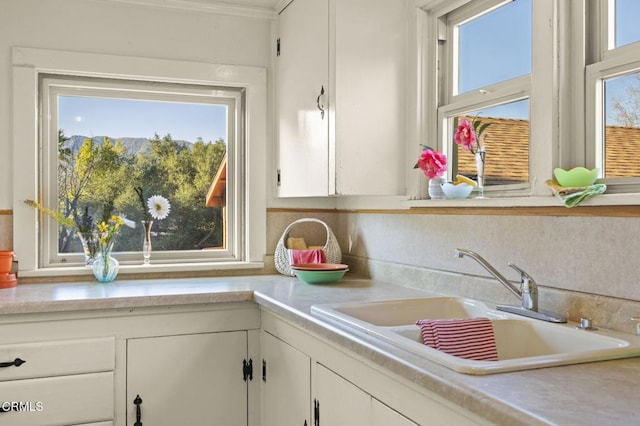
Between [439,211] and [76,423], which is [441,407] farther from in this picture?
[76,423]

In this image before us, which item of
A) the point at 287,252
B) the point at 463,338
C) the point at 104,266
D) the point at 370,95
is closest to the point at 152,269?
the point at 104,266

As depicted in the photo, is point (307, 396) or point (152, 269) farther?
point (152, 269)

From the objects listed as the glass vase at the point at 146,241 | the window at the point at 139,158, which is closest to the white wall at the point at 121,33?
the window at the point at 139,158

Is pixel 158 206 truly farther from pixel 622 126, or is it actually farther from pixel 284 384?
pixel 622 126

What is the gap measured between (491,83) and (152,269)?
181 cm

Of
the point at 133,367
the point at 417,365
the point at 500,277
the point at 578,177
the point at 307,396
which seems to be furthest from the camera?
the point at 133,367

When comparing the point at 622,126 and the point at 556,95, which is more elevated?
the point at 556,95

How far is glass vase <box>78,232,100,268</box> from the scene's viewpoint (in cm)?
279

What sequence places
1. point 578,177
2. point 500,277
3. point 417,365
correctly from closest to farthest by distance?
1. point 417,365
2. point 578,177
3. point 500,277

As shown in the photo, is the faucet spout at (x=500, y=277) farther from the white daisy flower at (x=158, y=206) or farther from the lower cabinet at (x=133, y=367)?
the white daisy flower at (x=158, y=206)

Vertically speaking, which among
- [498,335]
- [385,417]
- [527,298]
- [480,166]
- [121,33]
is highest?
[121,33]

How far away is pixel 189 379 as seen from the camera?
2475mm

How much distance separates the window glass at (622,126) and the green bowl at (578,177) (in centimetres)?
8

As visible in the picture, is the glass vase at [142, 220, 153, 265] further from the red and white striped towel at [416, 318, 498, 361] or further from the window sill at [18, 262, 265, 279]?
the red and white striped towel at [416, 318, 498, 361]
